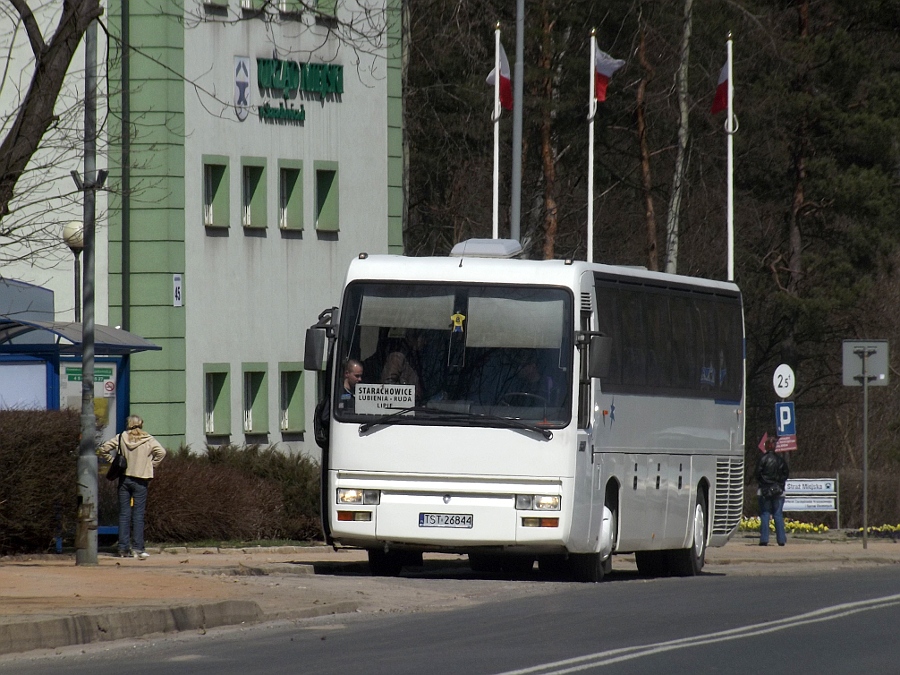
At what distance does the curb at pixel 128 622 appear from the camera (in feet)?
44.2

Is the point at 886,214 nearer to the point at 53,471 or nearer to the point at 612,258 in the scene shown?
the point at 612,258

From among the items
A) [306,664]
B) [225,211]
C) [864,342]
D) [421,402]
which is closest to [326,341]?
[421,402]

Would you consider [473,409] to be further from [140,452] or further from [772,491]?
[772,491]

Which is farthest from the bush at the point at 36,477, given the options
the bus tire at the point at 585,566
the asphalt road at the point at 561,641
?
the asphalt road at the point at 561,641

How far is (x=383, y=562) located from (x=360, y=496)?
195 cm

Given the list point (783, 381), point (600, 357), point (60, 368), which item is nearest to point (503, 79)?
point (783, 381)

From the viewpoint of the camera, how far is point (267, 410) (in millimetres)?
36562

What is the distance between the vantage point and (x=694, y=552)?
23.6m

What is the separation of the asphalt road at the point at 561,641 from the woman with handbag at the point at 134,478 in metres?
5.57

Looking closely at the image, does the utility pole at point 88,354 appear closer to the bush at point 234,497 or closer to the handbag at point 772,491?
the bush at point 234,497

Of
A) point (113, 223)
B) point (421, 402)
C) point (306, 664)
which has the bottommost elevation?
point (306, 664)

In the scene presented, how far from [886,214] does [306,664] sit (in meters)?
40.4

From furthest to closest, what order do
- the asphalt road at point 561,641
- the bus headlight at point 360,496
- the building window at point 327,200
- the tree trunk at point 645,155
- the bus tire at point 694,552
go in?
the tree trunk at point 645,155 < the building window at point 327,200 < the bus tire at point 694,552 < the bus headlight at point 360,496 < the asphalt road at point 561,641

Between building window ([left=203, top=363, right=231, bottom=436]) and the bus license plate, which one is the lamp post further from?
the bus license plate
